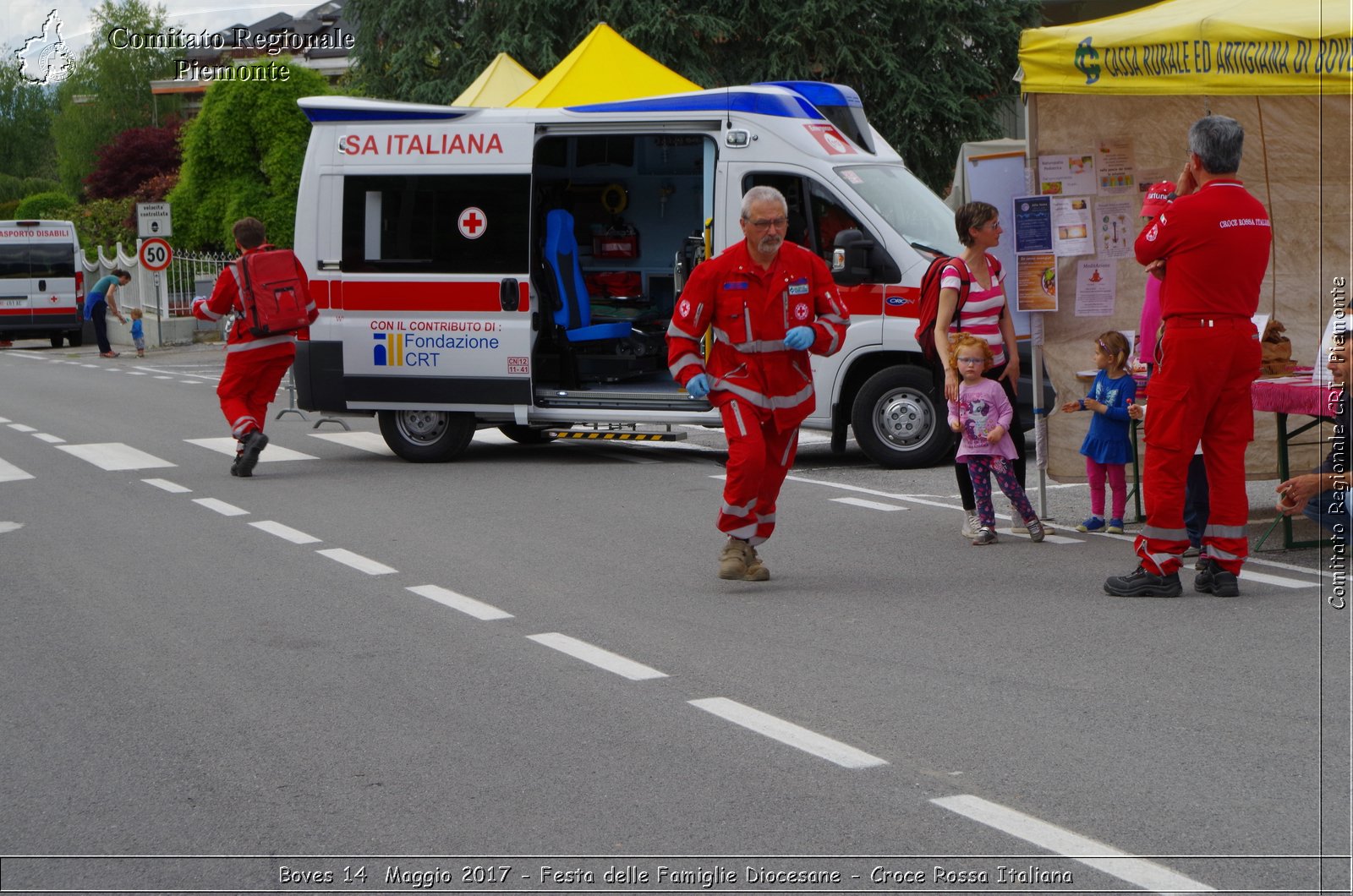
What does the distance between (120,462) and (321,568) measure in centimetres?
591

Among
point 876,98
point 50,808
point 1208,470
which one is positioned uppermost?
point 876,98

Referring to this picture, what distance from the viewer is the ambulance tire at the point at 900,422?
12742mm

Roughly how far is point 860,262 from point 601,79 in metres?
5.49

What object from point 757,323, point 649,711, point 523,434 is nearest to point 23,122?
point 523,434

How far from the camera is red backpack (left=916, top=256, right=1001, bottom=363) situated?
9469 millimetres

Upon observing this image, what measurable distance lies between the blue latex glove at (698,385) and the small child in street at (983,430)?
70.6 inches

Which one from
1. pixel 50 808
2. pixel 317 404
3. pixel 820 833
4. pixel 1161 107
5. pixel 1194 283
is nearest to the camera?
pixel 820 833

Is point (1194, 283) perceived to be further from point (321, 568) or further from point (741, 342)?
point (321, 568)

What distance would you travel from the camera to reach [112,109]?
95.8 metres

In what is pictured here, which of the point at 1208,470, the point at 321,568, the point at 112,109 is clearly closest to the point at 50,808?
the point at 321,568

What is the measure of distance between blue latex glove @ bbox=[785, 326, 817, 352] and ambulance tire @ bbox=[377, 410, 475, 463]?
6056mm

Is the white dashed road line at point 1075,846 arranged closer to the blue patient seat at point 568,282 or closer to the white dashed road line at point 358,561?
the white dashed road line at point 358,561

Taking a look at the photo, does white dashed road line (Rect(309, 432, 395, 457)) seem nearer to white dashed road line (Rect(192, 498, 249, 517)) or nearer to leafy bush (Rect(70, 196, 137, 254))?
white dashed road line (Rect(192, 498, 249, 517))

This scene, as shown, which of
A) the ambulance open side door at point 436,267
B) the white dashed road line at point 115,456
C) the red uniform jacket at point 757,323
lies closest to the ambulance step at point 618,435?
the ambulance open side door at point 436,267
